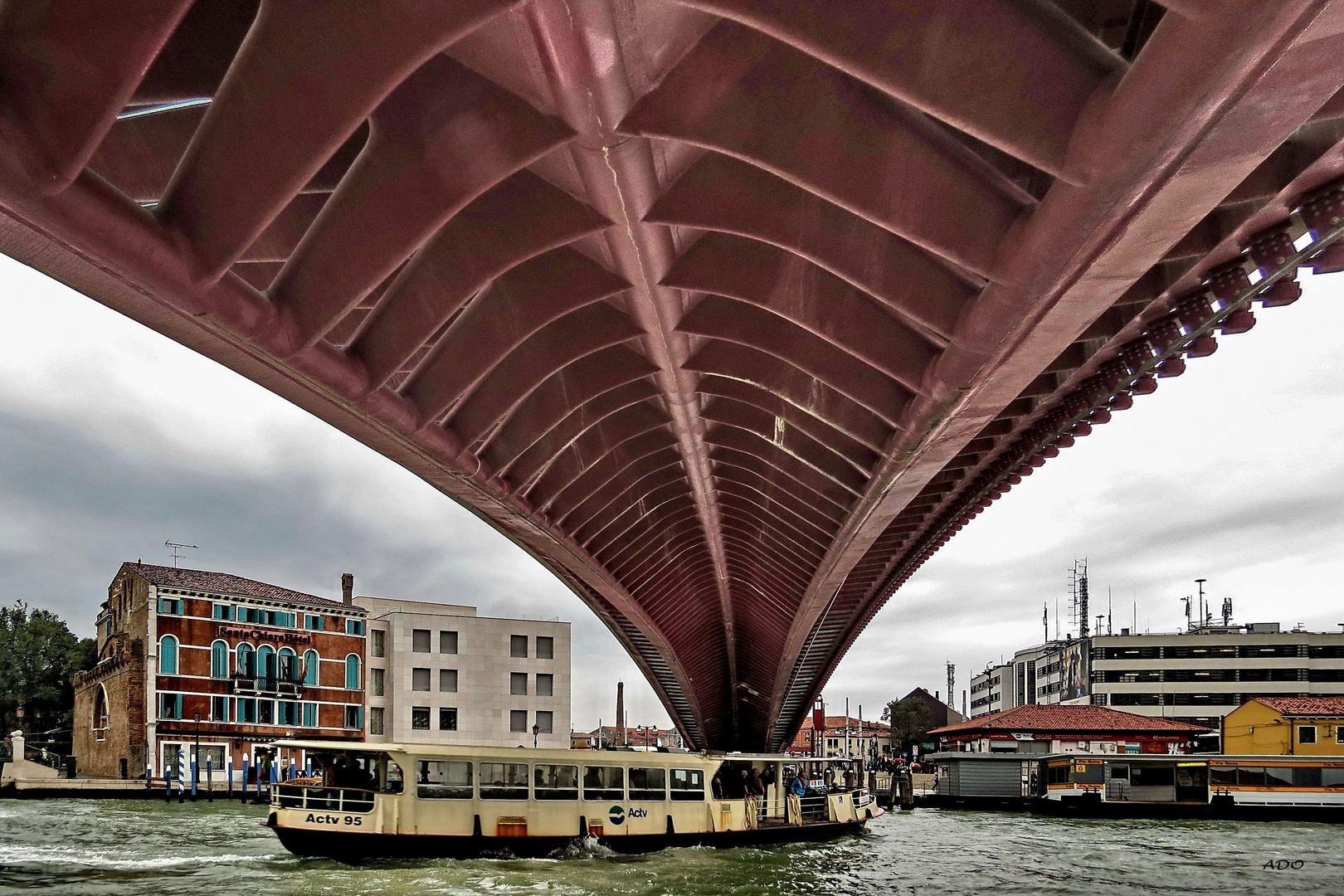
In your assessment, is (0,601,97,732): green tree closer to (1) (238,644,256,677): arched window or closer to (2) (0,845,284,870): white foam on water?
(1) (238,644,256,677): arched window

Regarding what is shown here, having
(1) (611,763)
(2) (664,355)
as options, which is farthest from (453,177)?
(1) (611,763)

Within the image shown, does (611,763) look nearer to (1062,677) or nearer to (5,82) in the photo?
(5,82)

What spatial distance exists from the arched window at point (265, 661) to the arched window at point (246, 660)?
206 mm

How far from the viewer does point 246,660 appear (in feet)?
180

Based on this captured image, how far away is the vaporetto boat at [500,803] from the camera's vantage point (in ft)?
75.8

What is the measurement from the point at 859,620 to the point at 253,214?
27449mm

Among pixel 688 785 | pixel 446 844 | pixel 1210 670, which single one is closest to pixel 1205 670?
pixel 1210 670

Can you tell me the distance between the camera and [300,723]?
55.6 m

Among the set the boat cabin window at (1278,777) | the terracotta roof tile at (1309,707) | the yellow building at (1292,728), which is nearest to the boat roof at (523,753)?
the boat cabin window at (1278,777)

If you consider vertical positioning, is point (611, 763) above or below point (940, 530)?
below

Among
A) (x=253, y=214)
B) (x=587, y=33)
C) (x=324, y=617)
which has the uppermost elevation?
(x=587, y=33)

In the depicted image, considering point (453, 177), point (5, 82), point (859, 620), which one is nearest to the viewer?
point (5, 82)

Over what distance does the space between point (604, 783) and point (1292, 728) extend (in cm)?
3626

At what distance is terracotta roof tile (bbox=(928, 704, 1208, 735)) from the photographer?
55.9 metres
